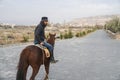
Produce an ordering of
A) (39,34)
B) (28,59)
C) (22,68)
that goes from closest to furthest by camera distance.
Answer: (22,68), (28,59), (39,34)

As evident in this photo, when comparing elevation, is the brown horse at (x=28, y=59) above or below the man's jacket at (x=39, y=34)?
below

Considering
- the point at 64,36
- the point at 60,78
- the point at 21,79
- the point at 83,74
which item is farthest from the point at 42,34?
the point at 64,36

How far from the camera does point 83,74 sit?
1055cm

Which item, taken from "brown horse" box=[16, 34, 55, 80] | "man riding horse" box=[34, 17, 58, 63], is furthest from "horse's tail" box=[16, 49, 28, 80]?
"man riding horse" box=[34, 17, 58, 63]

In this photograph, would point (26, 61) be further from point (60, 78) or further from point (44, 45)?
point (60, 78)

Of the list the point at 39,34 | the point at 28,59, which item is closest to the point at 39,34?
the point at 39,34

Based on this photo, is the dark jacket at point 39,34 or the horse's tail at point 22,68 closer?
the horse's tail at point 22,68

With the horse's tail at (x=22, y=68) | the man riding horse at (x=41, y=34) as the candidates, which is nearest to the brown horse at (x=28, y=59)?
the horse's tail at (x=22, y=68)

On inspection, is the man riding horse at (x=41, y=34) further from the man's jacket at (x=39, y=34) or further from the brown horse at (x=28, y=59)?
the brown horse at (x=28, y=59)

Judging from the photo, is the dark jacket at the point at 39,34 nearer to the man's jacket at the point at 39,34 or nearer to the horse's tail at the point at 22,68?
the man's jacket at the point at 39,34

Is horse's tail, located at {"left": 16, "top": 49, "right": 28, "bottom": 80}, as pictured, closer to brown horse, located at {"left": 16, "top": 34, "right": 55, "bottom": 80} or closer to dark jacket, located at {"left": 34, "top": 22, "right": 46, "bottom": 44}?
brown horse, located at {"left": 16, "top": 34, "right": 55, "bottom": 80}

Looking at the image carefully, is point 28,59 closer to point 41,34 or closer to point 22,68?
point 22,68

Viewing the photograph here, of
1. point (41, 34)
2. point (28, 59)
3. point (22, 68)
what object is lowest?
point (22, 68)

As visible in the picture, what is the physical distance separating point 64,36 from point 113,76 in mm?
37006
